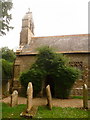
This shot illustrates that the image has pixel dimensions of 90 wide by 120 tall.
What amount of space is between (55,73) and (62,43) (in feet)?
21.0

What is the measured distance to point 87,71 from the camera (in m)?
13.7

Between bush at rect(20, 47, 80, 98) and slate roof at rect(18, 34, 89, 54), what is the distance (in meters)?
2.57

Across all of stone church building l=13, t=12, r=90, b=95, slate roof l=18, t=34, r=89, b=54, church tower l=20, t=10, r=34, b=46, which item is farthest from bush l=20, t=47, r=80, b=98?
church tower l=20, t=10, r=34, b=46

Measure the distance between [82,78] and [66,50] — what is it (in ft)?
13.4

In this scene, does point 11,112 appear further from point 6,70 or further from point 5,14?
point 6,70

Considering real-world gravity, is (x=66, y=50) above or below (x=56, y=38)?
below

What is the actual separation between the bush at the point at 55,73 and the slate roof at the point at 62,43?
2.57 m

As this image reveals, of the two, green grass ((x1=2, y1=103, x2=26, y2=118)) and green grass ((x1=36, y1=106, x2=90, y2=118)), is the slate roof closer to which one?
green grass ((x1=36, y1=106, x2=90, y2=118))

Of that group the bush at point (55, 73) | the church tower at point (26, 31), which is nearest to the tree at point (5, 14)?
the bush at point (55, 73)

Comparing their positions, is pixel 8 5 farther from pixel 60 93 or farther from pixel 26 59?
pixel 60 93

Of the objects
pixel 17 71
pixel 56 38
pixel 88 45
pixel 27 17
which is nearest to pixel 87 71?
pixel 88 45

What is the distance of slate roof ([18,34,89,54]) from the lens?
15.1 meters

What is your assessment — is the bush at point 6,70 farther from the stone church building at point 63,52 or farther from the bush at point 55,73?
the bush at point 55,73

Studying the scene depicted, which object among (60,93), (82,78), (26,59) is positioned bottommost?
(60,93)
